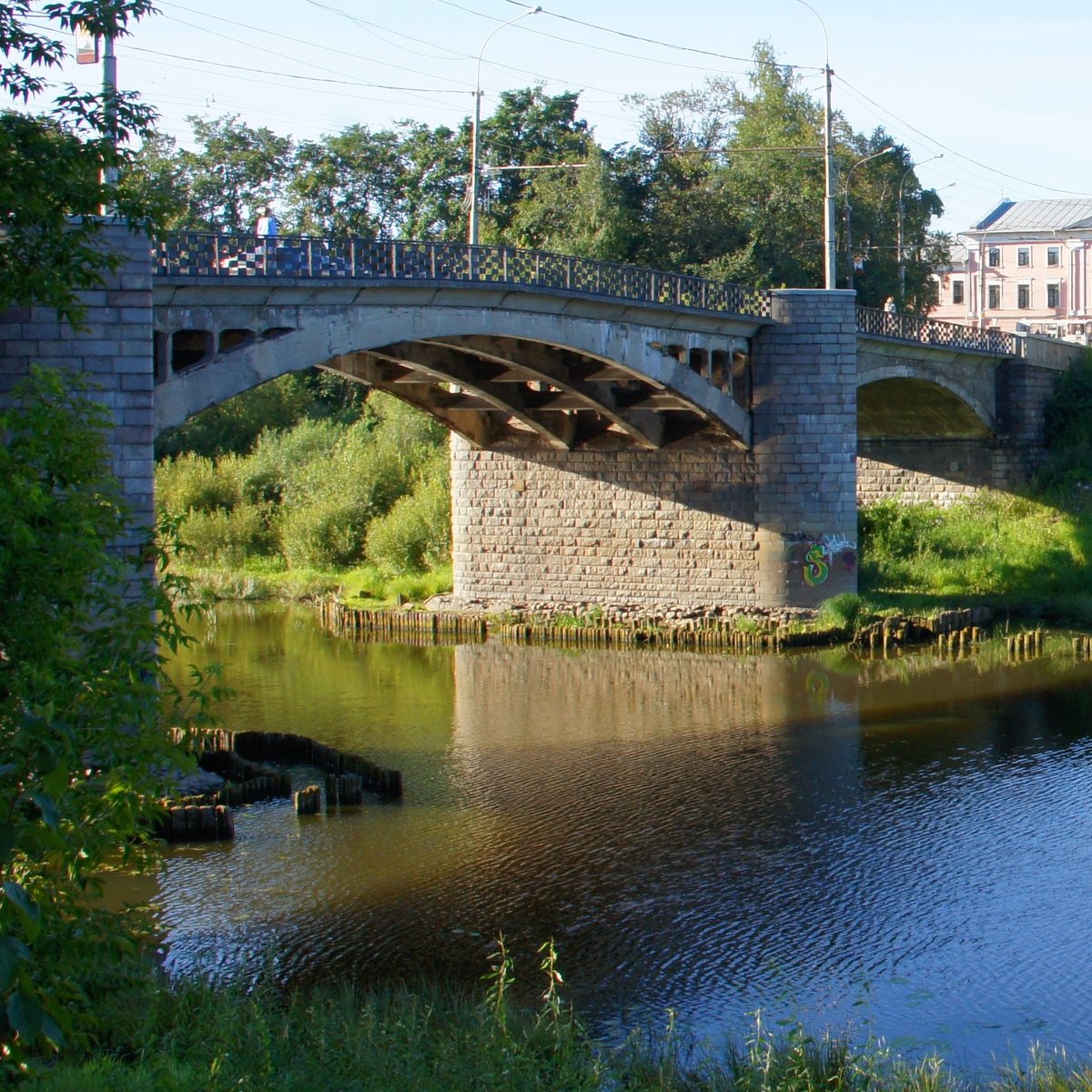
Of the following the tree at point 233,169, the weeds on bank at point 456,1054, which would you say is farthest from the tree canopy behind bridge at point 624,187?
the weeds on bank at point 456,1054

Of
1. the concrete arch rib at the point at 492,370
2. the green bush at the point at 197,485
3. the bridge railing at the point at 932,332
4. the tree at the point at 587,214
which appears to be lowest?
the green bush at the point at 197,485

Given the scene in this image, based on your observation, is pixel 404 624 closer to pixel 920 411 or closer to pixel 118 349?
pixel 920 411

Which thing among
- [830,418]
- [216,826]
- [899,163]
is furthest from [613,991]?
[899,163]

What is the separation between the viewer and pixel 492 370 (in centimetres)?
2942

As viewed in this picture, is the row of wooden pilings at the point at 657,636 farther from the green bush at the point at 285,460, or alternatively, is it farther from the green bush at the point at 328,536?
the green bush at the point at 285,460

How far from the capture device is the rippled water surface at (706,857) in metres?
11.9

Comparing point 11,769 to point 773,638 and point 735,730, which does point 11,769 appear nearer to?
point 735,730

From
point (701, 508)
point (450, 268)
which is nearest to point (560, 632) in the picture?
point (701, 508)

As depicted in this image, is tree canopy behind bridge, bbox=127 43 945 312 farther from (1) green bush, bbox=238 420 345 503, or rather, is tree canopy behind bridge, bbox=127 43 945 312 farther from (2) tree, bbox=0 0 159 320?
(2) tree, bbox=0 0 159 320

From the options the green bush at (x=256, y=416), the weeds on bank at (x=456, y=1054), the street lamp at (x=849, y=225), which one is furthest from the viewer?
the green bush at (x=256, y=416)

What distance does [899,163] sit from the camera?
168 feet

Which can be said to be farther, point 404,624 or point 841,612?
point 404,624

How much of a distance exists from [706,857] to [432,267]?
11.1 meters

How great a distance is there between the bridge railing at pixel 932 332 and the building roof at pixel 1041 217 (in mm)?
41702
